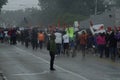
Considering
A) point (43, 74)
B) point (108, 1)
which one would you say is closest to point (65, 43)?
point (43, 74)

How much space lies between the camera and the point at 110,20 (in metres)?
43.6

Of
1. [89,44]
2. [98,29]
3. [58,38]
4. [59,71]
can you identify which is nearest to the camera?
[59,71]

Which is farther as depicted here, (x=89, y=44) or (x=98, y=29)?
(x=98, y=29)

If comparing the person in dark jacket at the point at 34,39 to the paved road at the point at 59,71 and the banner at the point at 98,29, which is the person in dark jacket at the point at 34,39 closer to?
the banner at the point at 98,29

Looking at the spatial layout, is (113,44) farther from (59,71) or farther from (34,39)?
(34,39)

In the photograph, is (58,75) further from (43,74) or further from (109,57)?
(109,57)

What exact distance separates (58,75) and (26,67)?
3.97m

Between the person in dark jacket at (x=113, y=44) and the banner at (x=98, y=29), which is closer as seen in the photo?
the person in dark jacket at (x=113, y=44)

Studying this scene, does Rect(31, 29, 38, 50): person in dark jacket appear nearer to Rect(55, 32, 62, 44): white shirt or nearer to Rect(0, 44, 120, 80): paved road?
Rect(55, 32, 62, 44): white shirt

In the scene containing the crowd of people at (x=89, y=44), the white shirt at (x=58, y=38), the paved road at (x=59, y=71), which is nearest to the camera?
the paved road at (x=59, y=71)

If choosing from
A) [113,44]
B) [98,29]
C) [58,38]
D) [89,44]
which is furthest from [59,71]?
[98,29]

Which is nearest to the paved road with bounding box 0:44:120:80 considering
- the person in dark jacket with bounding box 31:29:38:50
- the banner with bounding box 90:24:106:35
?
the banner with bounding box 90:24:106:35

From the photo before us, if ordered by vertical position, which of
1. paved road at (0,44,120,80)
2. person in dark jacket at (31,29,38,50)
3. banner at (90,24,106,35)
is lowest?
paved road at (0,44,120,80)

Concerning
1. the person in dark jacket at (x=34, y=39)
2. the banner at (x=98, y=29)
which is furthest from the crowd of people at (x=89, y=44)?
the person in dark jacket at (x=34, y=39)
